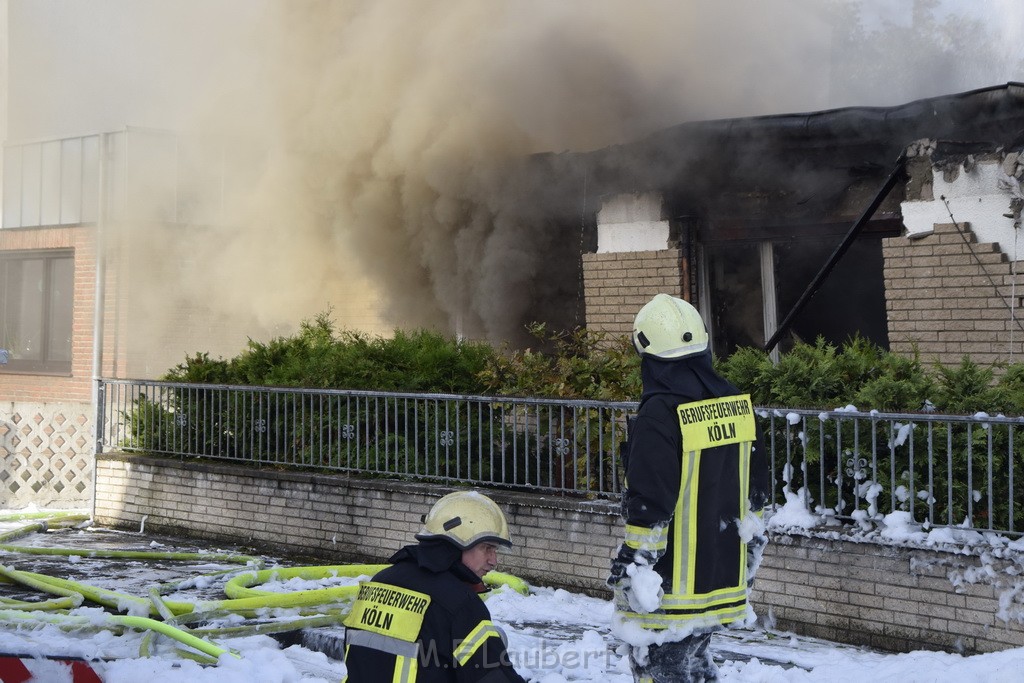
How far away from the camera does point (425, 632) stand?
9.26ft

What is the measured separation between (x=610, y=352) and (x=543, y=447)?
3.14 ft

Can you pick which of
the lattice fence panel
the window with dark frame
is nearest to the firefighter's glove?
the lattice fence panel

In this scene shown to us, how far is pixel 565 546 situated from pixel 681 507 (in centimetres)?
384

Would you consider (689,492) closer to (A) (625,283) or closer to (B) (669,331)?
(B) (669,331)

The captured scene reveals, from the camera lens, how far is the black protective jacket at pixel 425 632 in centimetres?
280

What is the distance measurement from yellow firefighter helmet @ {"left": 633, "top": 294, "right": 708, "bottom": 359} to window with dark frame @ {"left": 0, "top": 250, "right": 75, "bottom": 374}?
1237cm

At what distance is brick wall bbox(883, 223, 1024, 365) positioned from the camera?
331 inches

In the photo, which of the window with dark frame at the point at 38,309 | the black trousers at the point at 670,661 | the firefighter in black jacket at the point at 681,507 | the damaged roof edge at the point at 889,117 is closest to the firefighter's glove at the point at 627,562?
the firefighter in black jacket at the point at 681,507

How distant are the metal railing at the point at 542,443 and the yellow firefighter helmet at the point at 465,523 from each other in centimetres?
357

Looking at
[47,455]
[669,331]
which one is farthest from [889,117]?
[47,455]

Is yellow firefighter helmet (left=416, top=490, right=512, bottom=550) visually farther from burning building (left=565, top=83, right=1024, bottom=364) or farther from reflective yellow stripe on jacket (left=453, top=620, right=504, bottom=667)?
burning building (left=565, top=83, right=1024, bottom=364)

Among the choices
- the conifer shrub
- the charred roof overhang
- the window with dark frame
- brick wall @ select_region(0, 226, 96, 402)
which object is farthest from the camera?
the window with dark frame

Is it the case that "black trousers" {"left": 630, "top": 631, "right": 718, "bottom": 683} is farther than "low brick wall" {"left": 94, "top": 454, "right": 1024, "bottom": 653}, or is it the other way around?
"low brick wall" {"left": 94, "top": 454, "right": 1024, "bottom": 653}

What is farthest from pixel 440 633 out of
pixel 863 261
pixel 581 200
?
pixel 581 200
